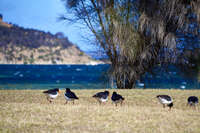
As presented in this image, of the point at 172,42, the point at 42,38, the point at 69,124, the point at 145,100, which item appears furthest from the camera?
the point at 42,38

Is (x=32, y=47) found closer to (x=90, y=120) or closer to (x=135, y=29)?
(x=135, y=29)

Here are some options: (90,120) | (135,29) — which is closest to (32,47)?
(135,29)

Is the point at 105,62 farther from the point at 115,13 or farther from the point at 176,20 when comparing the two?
the point at 176,20

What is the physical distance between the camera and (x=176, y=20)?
17.5 metres

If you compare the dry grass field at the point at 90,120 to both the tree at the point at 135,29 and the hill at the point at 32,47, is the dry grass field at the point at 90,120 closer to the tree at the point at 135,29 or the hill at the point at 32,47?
the tree at the point at 135,29

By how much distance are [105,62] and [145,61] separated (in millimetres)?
2486

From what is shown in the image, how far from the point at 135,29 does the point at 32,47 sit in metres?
154

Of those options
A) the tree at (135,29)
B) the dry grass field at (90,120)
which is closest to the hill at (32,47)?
the tree at (135,29)

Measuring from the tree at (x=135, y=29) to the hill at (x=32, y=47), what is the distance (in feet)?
459

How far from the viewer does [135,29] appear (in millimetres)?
18359

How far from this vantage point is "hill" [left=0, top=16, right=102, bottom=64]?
164 meters

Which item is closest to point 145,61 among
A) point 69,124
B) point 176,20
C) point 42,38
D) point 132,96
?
point 176,20

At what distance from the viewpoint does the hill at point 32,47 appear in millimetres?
163875

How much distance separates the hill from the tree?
139884mm
